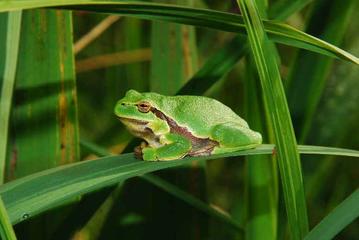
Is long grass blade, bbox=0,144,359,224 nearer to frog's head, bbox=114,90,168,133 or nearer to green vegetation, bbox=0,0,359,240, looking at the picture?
green vegetation, bbox=0,0,359,240

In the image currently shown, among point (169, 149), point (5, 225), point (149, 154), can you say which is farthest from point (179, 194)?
point (5, 225)

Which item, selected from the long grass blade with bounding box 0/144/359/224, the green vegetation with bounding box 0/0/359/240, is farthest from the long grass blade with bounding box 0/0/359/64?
the long grass blade with bounding box 0/144/359/224

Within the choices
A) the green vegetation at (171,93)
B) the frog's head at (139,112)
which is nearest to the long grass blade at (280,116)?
the green vegetation at (171,93)

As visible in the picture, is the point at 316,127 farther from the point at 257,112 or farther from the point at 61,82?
the point at 61,82

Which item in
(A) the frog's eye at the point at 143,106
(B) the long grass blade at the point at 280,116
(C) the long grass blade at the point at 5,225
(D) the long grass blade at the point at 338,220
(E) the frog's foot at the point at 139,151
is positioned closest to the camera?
(C) the long grass blade at the point at 5,225

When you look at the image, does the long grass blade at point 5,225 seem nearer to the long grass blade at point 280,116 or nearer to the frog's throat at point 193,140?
the long grass blade at point 280,116

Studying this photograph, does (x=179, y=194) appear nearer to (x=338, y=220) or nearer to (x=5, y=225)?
(x=338, y=220)
